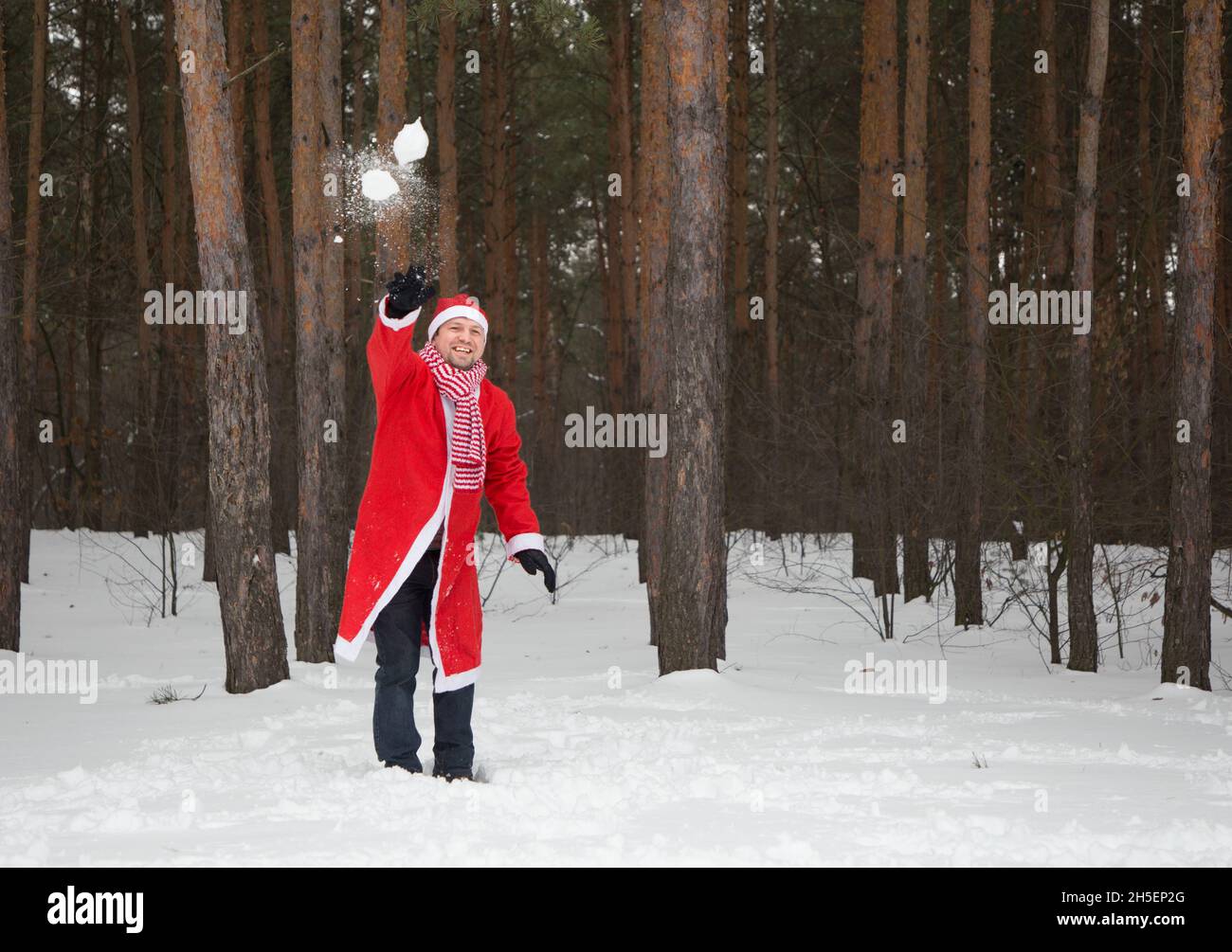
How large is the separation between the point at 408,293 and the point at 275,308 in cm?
1390

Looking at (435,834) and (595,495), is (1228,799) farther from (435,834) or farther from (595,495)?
(595,495)

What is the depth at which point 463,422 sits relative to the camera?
540cm

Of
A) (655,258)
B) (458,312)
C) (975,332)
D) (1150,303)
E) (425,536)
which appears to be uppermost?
(1150,303)

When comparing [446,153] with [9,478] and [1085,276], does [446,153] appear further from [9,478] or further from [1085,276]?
[1085,276]

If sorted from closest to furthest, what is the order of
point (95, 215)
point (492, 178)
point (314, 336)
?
point (314, 336) < point (492, 178) < point (95, 215)

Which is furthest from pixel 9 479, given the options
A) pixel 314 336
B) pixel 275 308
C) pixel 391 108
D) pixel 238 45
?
pixel 275 308

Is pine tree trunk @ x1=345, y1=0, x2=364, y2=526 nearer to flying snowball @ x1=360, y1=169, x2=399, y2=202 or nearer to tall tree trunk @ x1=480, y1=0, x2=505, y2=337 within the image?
flying snowball @ x1=360, y1=169, x2=399, y2=202

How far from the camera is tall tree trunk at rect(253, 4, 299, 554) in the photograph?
55.4ft

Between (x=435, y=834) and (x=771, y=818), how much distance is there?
1189mm

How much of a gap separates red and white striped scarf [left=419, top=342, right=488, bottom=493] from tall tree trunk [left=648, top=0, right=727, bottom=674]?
118 inches

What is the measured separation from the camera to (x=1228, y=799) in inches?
193

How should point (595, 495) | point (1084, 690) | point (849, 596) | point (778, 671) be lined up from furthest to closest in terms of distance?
point (595, 495) → point (849, 596) → point (778, 671) → point (1084, 690)
